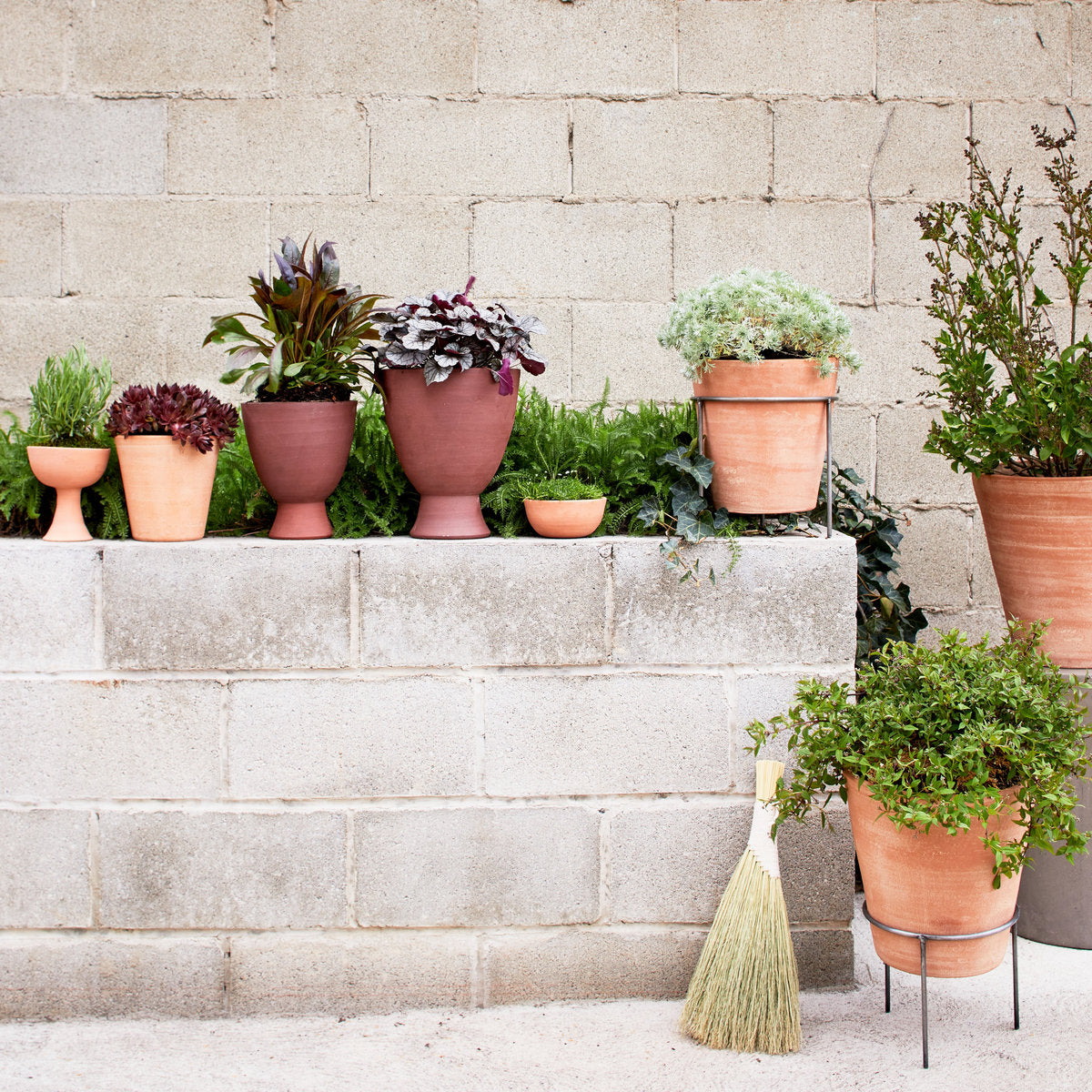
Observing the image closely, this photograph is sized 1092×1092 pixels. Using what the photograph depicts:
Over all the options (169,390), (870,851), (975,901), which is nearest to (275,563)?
(169,390)

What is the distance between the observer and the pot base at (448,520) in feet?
6.22

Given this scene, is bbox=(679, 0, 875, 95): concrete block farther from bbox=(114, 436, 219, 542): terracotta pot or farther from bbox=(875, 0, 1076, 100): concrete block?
bbox=(114, 436, 219, 542): terracotta pot

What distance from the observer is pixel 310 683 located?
6.14 feet

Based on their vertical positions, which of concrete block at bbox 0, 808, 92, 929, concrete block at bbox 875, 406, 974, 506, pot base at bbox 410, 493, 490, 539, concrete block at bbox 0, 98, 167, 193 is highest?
concrete block at bbox 0, 98, 167, 193

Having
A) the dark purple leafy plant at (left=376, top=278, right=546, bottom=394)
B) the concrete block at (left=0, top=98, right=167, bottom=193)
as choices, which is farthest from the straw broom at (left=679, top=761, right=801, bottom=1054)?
the concrete block at (left=0, top=98, right=167, bottom=193)

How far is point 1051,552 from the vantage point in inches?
80.2

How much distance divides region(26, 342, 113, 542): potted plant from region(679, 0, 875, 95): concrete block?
1.83m

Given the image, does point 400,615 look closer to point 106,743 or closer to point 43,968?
point 106,743

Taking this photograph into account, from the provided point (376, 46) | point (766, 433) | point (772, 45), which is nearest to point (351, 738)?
point (766, 433)

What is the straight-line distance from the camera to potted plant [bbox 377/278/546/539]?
1809 mm

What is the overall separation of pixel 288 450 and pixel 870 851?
4.10 ft

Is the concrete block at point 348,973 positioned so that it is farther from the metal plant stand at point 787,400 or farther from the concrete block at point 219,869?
the metal plant stand at point 787,400

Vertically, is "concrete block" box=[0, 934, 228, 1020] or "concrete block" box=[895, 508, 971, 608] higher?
"concrete block" box=[895, 508, 971, 608]

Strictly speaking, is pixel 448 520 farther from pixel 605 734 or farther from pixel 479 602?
pixel 605 734
